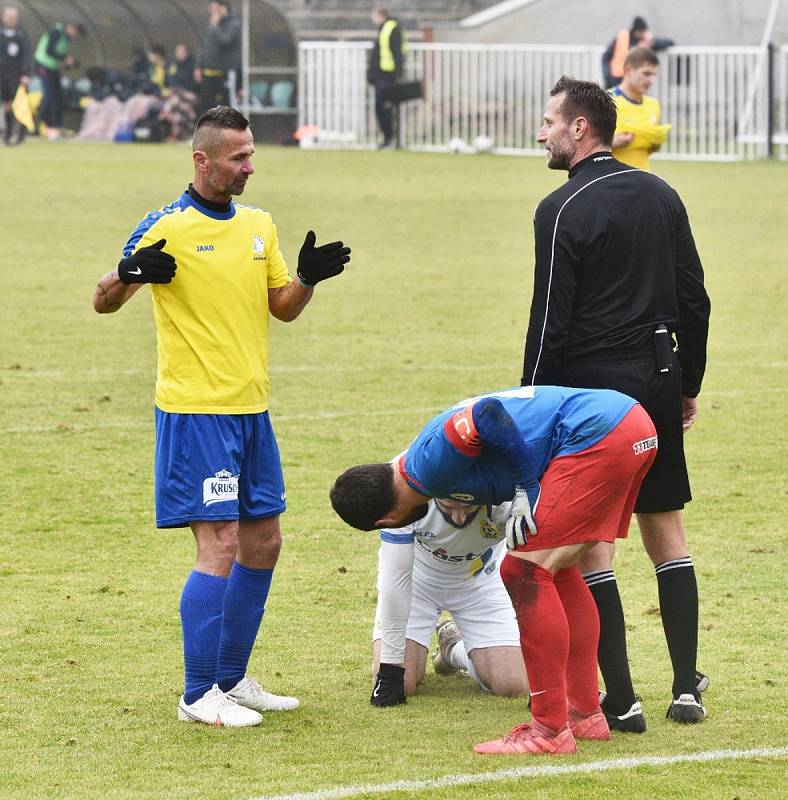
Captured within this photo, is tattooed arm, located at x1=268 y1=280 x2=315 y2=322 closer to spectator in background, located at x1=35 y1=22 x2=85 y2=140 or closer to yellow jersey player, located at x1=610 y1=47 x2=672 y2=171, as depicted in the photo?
yellow jersey player, located at x1=610 y1=47 x2=672 y2=171

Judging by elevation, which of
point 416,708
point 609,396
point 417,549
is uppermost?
point 609,396

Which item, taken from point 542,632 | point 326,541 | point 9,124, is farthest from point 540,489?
point 9,124

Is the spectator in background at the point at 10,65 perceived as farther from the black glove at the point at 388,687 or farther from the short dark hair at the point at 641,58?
the black glove at the point at 388,687

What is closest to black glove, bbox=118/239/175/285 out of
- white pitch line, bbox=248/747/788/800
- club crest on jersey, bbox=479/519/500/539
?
club crest on jersey, bbox=479/519/500/539

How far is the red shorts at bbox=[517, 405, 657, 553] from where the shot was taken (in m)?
5.70

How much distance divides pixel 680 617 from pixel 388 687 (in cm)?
Result: 116

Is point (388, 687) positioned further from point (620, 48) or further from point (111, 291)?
point (620, 48)

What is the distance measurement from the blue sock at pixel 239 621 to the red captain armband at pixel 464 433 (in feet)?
4.31

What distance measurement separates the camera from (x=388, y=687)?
664cm

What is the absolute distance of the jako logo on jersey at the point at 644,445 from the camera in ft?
18.8

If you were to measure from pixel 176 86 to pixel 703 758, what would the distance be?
1355 inches

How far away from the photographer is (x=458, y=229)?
22.3 meters

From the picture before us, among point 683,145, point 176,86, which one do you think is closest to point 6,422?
point 683,145

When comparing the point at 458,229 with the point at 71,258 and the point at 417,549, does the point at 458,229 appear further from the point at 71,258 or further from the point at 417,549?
the point at 417,549
